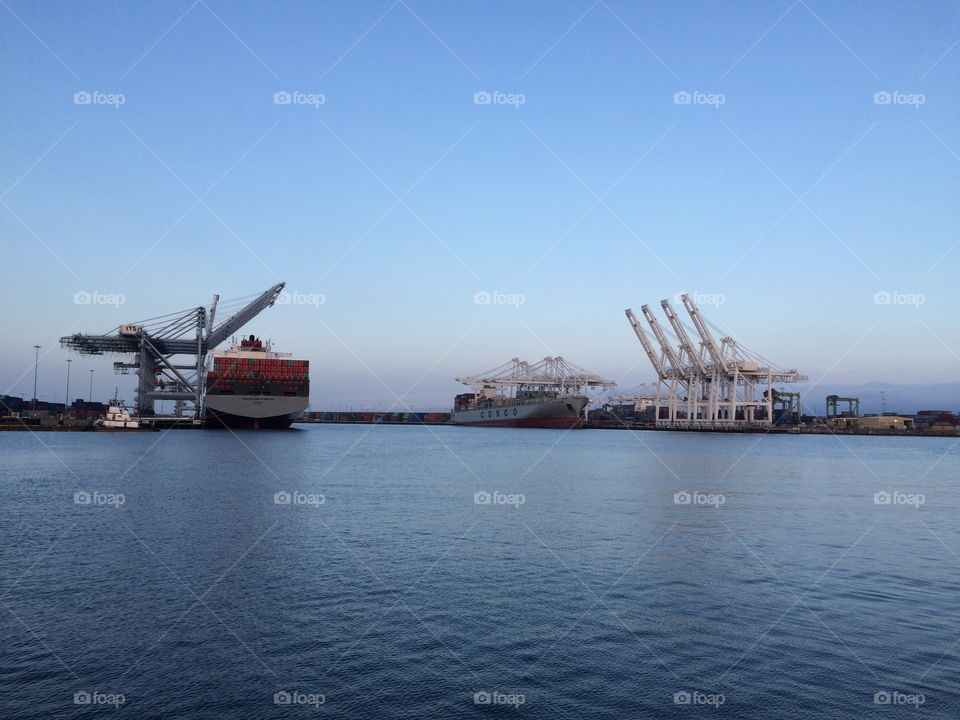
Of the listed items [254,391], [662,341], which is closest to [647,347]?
[662,341]

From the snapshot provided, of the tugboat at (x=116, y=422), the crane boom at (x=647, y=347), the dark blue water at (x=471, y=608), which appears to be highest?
the crane boom at (x=647, y=347)

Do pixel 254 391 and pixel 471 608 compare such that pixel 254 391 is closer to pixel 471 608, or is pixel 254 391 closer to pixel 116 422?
pixel 116 422

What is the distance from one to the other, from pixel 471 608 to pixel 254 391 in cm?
9693

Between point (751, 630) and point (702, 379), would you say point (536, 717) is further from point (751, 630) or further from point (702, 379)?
point (702, 379)

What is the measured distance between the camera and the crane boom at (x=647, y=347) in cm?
13775

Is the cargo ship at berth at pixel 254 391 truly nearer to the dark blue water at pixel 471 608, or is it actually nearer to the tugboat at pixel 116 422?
the tugboat at pixel 116 422

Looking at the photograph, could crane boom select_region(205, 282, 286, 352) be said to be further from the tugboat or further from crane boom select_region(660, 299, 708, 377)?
crane boom select_region(660, 299, 708, 377)

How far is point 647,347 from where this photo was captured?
13838 cm

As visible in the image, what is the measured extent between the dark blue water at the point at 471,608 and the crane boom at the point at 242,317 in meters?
80.2

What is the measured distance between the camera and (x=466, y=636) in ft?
40.8

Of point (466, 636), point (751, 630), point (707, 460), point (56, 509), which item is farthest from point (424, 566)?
point (707, 460)

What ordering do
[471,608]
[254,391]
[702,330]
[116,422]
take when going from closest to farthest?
1. [471,608]
2. [116,422]
3. [254,391]
4. [702,330]

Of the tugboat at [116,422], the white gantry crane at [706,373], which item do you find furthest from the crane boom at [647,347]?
the tugboat at [116,422]

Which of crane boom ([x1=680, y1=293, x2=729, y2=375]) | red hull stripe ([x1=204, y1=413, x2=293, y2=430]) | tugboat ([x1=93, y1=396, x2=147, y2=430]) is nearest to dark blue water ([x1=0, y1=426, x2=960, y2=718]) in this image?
tugboat ([x1=93, y1=396, x2=147, y2=430])
